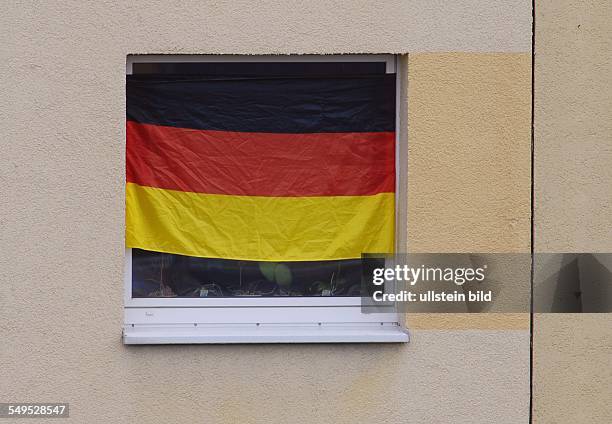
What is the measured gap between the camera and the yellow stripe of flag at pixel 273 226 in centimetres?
675

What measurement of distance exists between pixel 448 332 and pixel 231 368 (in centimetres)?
137

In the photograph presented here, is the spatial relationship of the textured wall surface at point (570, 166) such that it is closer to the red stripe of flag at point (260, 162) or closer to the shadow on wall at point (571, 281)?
the shadow on wall at point (571, 281)

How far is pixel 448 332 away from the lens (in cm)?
668

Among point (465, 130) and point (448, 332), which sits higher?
point (465, 130)

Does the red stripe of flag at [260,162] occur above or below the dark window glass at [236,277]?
above

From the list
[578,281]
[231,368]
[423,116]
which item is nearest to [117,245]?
[231,368]

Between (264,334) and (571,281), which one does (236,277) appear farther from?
(571,281)

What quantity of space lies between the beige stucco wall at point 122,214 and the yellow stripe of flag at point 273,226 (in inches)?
12.0

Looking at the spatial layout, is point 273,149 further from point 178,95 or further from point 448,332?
point 448,332

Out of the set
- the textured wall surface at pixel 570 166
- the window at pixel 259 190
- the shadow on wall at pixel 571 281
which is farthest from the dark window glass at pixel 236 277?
the textured wall surface at pixel 570 166

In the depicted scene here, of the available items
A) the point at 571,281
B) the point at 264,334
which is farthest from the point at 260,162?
the point at 571,281

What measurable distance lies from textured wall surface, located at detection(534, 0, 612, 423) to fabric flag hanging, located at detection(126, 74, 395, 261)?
3.21ft

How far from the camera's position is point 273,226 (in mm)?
6816

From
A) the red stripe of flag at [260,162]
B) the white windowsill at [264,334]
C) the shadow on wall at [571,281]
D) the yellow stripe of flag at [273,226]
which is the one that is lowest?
the white windowsill at [264,334]
